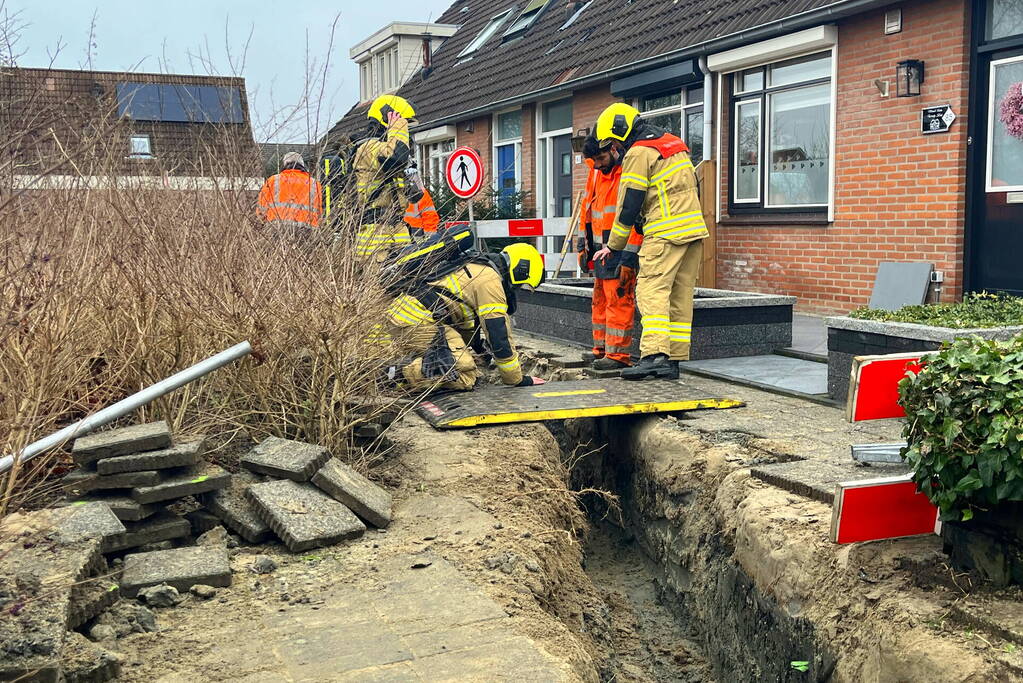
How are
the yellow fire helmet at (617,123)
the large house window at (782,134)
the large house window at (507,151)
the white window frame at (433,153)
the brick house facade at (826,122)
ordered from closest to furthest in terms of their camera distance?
the yellow fire helmet at (617,123) < the brick house facade at (826,122) < the large house window at (782,134) < the large house window at (507,151) < the white window frame at (433,153)

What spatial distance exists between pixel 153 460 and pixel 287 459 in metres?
0.66

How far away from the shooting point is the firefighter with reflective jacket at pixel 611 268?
7.90 m

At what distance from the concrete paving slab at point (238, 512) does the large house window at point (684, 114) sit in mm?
9282

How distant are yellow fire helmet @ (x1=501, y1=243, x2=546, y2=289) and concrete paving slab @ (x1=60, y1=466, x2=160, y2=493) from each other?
3.16 meters

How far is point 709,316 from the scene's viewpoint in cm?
865

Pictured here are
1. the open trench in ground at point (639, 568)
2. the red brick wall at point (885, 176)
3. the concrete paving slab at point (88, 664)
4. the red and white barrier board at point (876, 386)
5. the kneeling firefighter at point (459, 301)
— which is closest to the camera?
the concrete paving slab at point (88, 664)

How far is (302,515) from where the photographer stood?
4465 mm

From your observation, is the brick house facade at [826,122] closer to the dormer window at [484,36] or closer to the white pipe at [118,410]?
the dormer window at [484,36]

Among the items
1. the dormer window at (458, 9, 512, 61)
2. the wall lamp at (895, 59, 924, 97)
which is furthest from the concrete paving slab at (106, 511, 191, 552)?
the dormer window at (458, 9, 512, 61)

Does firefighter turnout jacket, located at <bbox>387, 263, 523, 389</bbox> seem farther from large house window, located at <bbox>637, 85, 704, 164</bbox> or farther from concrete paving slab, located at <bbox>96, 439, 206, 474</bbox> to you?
large house window, located at <bbox>637, 85, 704, 164</bbox>

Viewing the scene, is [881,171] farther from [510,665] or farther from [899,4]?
[510,665]

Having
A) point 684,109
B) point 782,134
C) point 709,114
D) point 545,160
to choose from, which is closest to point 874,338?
point 782,134

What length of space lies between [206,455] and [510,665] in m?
2.33

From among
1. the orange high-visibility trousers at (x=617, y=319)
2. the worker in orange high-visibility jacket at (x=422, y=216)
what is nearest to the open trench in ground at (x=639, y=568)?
the orange high-visibility trousers at (x=617, y=319)
